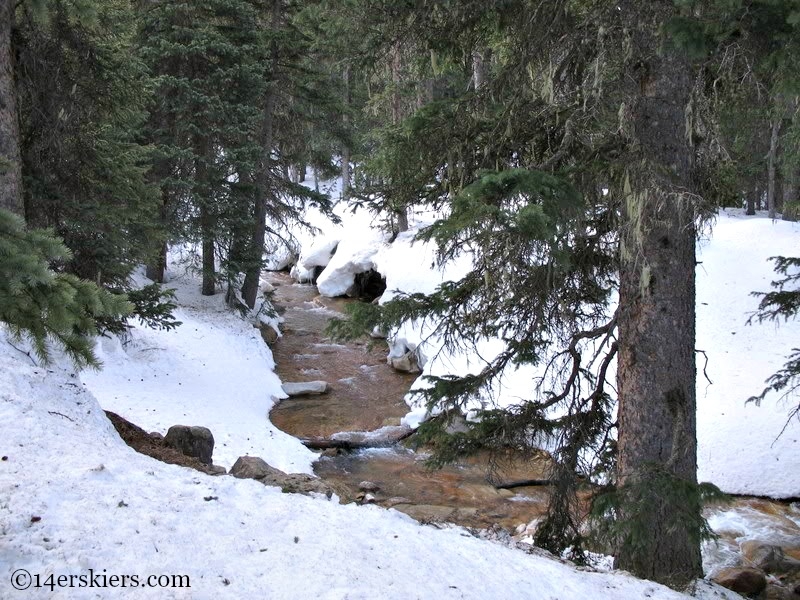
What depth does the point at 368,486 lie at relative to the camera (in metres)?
9.64

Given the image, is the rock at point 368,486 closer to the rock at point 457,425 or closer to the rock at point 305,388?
the rock at point 457,425

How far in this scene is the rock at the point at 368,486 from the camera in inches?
376

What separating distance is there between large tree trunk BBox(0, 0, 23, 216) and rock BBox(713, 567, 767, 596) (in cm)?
945

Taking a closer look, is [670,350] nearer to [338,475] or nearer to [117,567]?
[117,567]

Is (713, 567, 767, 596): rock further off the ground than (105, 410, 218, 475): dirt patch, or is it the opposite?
(105, 410, 218, 475): dirt patch

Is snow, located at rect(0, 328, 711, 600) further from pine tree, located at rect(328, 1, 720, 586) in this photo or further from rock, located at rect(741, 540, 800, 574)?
rock, located at rect(741, 540, 800, 574)

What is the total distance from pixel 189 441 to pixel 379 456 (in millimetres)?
4734

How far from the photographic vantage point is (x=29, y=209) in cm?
880

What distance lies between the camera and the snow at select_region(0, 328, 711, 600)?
3.50 meters

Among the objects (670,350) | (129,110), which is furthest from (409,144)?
(129,110)

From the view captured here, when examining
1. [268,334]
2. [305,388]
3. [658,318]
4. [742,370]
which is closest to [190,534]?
[658,318]

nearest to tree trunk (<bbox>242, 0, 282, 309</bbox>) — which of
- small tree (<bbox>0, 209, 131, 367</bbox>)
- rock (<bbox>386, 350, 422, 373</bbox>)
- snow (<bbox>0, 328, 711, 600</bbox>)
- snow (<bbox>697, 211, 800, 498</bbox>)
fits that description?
rock (<bbox>386, 350, 422, 373</bbox>)

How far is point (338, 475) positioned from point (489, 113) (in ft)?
22.0

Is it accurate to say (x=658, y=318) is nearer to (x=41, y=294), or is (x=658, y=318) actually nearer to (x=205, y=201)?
(x=41, y=294)
